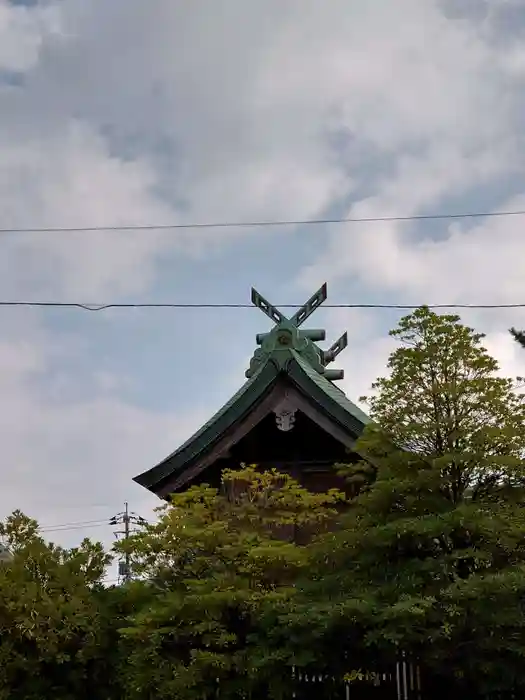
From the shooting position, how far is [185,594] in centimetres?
1043

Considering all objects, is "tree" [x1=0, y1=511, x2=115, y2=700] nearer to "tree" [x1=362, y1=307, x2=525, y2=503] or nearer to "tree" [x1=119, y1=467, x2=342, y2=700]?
"tree" [x1=119, y1=467, x2=342, y2=700]

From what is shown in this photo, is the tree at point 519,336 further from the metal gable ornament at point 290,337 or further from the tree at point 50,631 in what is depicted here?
the tree at point 50,631

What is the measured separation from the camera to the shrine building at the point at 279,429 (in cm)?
1327

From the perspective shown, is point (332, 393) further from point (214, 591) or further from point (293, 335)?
point (214, 591)

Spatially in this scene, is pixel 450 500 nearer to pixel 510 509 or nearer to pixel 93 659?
pixel 510 509

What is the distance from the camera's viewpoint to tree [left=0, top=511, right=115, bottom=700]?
37.4ft

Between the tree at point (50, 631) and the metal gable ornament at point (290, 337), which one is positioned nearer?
the tree at point (50, 631)

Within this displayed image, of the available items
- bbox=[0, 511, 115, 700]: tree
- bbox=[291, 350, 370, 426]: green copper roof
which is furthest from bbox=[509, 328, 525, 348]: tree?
bbox=[0, 511, 115, 700]: tree

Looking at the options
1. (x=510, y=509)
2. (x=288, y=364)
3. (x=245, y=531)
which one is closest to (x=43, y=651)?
(x=245, y=531)

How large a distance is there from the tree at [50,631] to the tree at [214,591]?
26.2 inches

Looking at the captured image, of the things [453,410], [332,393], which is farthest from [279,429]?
[453,410]

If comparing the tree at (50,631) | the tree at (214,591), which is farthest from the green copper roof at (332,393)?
the tree at (50,631)

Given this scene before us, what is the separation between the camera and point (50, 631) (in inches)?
449

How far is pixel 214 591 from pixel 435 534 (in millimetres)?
2785
